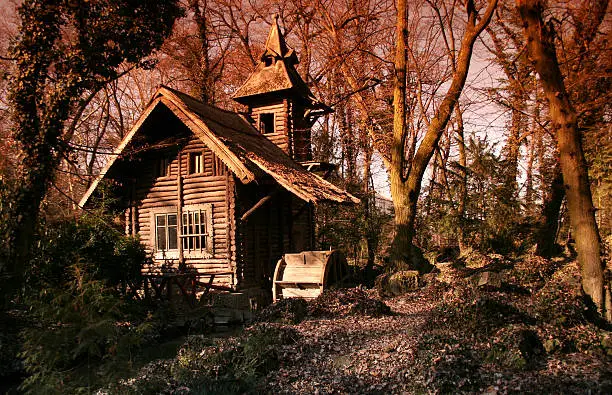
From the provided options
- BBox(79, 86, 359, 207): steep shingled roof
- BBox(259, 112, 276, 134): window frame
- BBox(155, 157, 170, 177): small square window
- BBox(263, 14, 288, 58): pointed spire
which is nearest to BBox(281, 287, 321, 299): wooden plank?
BBox(79, 86, 359, 207): steep shingled roof

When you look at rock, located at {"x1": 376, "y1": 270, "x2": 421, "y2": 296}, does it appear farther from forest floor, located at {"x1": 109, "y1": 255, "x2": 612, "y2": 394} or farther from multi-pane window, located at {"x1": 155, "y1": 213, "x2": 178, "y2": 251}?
multi-pane window, located at {"x1": 155, "y1": 213, "x2": 178, "y2": 251}

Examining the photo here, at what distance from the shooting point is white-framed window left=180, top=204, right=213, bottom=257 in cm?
1543

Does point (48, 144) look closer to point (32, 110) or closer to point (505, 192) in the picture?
point (32, 110)

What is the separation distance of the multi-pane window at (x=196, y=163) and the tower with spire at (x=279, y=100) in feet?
18.2

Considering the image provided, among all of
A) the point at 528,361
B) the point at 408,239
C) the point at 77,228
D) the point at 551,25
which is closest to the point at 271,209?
the point at 408,239

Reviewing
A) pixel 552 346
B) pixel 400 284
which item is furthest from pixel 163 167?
pixel 552 346

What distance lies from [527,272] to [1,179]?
13.8m

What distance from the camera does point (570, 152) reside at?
914 cm

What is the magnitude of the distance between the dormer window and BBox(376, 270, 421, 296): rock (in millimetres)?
10102

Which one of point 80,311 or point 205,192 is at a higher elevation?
point 205,192

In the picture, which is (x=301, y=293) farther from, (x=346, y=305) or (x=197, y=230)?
(x=197, y=230)

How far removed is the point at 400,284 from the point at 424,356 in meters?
7.37

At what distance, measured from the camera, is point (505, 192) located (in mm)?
19906

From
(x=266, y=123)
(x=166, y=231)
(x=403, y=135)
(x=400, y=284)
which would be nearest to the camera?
(x=400, y=284)
